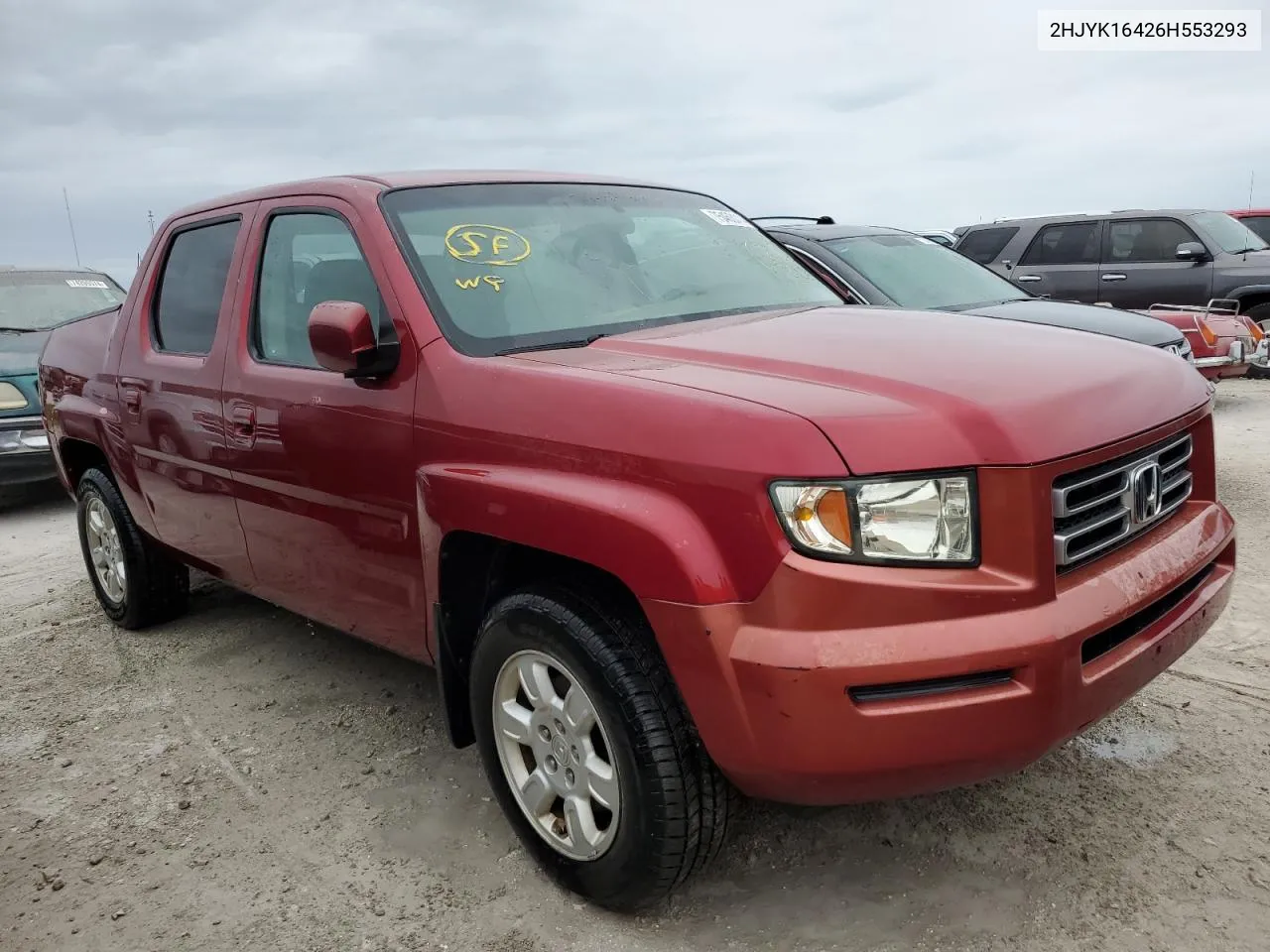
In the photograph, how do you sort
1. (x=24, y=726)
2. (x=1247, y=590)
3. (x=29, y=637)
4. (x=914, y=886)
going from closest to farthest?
(x=914, y=886) < (x=24, y=726) < (x=1247, y=590) < (x=29, y=637)

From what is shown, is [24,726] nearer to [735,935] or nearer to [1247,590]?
[735,935]

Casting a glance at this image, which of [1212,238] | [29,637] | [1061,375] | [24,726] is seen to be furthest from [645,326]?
[1212,238]

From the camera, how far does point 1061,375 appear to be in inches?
89.0

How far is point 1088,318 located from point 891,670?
481cm

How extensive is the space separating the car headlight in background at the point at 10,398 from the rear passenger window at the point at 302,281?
5.19 metres

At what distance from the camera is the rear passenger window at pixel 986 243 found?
11078 mm

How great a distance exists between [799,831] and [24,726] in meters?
2.81

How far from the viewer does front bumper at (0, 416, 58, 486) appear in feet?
24.3

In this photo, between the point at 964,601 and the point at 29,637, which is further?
the point at 29,637

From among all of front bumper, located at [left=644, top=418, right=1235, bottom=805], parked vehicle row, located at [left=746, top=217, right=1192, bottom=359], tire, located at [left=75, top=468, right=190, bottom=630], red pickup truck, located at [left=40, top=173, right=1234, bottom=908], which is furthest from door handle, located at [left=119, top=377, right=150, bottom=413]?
parked vehicle row, located at [left=746, top=217, right=1192, bottom=359]

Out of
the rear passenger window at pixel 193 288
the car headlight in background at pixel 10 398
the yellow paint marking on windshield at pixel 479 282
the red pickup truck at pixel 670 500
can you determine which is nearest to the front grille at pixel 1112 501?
the red pickup truck at pixel 670 500

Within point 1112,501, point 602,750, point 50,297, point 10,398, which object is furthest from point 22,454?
point 1112,501

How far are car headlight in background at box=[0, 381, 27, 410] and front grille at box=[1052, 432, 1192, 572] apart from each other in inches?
300

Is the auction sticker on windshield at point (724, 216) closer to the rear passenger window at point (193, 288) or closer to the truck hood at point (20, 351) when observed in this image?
the rear passenger window at point (193, 288)
